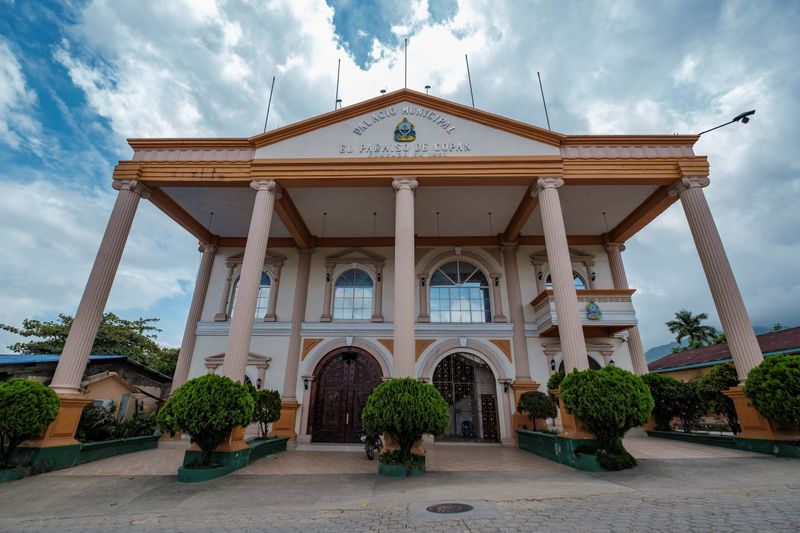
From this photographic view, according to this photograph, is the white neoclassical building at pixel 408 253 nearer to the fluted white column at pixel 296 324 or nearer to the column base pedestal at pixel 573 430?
the fluted white column at pixel 296 324

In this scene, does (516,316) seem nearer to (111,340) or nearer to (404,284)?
(404,284)

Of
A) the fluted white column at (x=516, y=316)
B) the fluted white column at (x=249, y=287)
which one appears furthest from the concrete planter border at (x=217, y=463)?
the fluted white column at (x=516, y=316)

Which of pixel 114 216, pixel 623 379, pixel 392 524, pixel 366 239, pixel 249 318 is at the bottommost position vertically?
pixel 392 524

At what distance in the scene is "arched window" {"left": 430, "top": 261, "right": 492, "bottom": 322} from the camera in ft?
46.6

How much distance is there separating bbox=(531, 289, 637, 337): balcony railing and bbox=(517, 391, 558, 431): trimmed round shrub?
239 centimetres

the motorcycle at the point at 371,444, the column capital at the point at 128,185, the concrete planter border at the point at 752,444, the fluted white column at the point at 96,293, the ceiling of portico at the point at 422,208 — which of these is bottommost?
the motorcycle at the point at 371,444

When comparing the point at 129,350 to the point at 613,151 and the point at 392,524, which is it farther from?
the point at 613,151

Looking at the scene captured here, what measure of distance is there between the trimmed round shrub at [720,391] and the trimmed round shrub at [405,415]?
25.5 feet

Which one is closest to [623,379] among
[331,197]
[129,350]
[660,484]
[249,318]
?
[660,484]

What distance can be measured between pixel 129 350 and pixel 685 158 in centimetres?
2683

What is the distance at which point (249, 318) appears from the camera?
9.28 meters

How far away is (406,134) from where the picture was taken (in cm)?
1129

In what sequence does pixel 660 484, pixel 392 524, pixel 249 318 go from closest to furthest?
pixel 392 524 < pixel 660 484 < pixel 249 318

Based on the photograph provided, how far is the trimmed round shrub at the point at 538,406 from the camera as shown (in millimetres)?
10883
